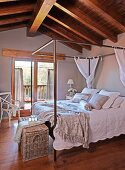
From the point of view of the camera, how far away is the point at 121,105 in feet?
12.8

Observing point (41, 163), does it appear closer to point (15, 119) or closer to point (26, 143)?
point (26, 143)

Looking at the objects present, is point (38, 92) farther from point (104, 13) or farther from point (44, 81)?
point (104, 13)

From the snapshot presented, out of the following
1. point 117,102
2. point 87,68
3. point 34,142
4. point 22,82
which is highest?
point 87,68

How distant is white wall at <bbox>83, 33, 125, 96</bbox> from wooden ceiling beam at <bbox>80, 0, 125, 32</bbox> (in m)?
0.54

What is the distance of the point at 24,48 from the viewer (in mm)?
5691

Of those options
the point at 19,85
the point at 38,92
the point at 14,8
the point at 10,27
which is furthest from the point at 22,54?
the point at 14,8

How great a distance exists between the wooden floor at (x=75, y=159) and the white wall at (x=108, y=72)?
182 cm

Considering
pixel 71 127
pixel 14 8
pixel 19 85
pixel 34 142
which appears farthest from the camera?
pixel 19 85

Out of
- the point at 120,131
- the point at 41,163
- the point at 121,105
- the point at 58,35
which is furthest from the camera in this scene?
the point at 58,35

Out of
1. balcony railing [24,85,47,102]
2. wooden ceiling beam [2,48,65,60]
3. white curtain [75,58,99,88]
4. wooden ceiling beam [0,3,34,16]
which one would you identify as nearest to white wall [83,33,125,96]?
white curtain [75,58,99,88]

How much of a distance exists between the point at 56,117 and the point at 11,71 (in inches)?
127

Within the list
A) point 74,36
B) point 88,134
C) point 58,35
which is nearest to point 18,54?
point 58,35

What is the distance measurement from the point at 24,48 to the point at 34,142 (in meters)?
3.71

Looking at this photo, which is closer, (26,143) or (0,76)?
(26,143)
